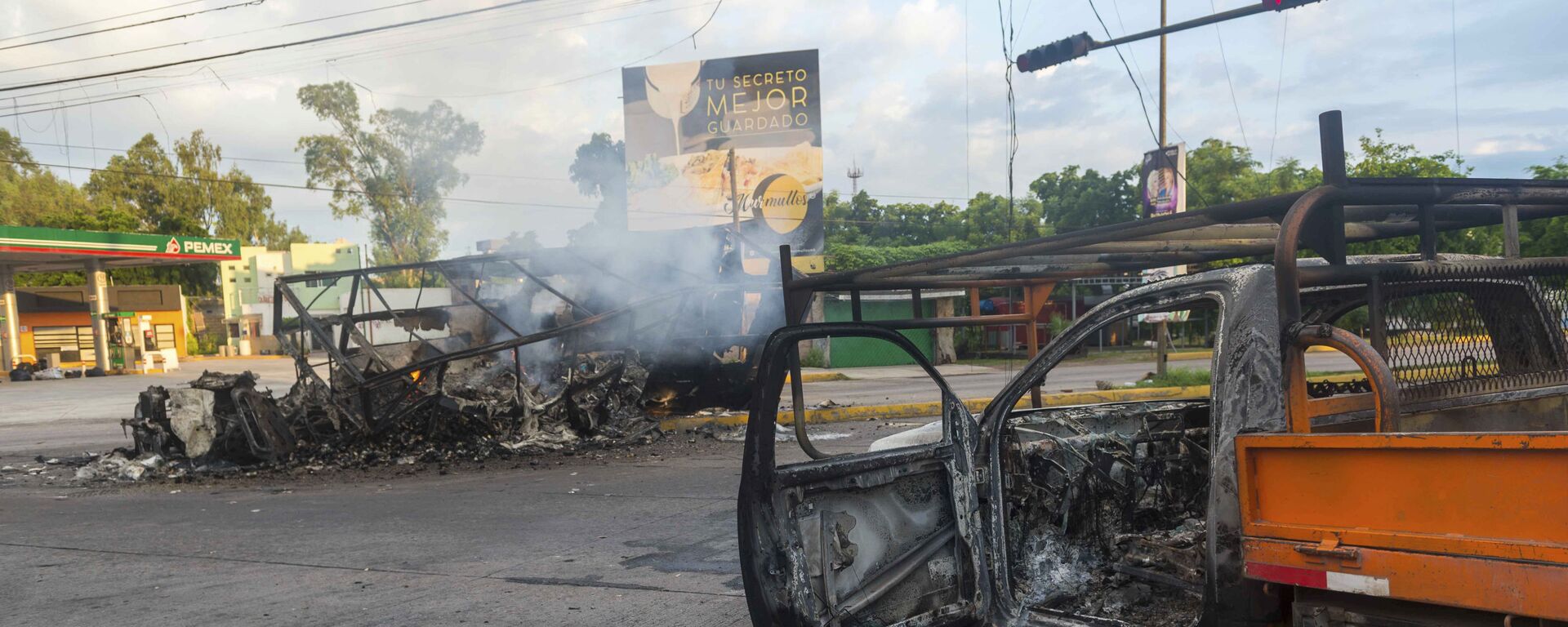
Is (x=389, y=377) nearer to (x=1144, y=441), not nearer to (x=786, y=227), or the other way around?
(x=1144, y=441)

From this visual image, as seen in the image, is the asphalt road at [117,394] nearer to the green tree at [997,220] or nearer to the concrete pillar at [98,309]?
the concrete pillar at [98,309]

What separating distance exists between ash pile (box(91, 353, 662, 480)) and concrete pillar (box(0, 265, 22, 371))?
26571mm

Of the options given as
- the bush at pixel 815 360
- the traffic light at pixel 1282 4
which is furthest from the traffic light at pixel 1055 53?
the bush at pixel 815 360

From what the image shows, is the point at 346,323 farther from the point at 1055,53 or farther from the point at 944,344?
the point at 944,344

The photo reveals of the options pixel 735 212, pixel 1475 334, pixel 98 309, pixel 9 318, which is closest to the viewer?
pixel 1475 334

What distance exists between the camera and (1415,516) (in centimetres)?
262

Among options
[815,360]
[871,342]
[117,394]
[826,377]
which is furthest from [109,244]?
[871,342]

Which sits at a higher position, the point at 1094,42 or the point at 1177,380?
the point at 1094,42

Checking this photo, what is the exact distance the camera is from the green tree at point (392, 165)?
25.2 metres

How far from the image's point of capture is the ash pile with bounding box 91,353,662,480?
35.2 ft

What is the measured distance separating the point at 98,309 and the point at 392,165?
1034 cm

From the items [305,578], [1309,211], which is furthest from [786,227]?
[1309,211]

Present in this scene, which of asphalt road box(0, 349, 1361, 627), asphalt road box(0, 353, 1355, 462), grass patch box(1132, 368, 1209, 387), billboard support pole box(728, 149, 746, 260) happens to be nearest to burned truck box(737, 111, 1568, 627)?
asphalt road box(0, 349, 1361, 627)

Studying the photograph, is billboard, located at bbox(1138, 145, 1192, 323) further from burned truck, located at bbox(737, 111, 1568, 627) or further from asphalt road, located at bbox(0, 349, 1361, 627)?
burned truck, located at bbox(737, 111, 1568, 627)
